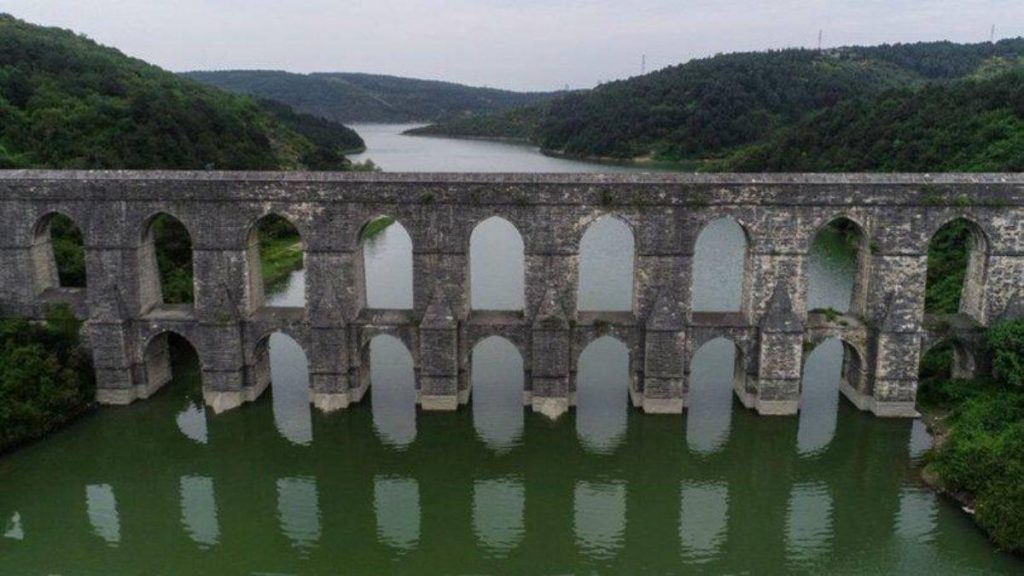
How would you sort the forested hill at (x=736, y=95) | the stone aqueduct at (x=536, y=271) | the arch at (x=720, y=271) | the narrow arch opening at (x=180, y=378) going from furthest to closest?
1. the forested hill at (x=736, y=95)
2. the arch at (x=720, y=271)
3. the narrow arch opening at (x=180, y=378)
4. the stone aqueduct at (x=536, y=271)

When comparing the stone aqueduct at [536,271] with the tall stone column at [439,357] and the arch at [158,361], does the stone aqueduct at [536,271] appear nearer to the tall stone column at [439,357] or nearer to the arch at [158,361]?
the tall stone column at [439,357]

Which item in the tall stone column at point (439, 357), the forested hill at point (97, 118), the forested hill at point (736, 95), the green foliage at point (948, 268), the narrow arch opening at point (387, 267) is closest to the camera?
the tall stone column at point (439, 357)

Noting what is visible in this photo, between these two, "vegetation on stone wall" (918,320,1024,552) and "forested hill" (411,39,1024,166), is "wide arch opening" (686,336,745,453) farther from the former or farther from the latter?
"forested hill" (411,39,1024,166)

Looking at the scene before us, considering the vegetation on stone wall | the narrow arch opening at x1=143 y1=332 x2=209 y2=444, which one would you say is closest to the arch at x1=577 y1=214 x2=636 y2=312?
the vegetation on stone wall

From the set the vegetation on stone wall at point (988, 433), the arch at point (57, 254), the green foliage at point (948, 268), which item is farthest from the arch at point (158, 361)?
the green foliage at point (948, 268)

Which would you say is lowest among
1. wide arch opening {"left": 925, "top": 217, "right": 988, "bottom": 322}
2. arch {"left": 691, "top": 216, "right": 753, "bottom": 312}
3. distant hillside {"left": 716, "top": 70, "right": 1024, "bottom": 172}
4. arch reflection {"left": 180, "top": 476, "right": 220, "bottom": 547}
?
arch reflection {"left": 180, "top": 476, "right": 220, "bottom": 547}

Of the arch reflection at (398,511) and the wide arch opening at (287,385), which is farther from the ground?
the wide arch opening at (287,385)

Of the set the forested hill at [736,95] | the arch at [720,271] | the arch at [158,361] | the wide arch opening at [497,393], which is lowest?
the wide arch opening at [497,393]
